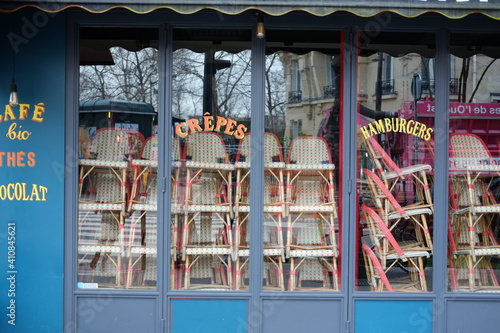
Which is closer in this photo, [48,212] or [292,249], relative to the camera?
[48,212]

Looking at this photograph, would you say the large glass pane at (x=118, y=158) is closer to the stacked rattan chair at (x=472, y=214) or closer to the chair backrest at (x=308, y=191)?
the chair backrest at (x=308, y=191)

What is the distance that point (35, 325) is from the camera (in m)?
5.50

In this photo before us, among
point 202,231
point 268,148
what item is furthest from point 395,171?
point 202,231

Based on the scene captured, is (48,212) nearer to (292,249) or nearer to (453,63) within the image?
(292,249)

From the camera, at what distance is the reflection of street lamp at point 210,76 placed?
5914 mm

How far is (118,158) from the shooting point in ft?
19.6

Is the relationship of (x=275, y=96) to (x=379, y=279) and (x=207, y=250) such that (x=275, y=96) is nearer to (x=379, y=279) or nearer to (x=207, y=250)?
(x=207, y=250)

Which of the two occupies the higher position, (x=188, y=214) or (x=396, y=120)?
(x=396, y=120)

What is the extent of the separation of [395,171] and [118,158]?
9.55ft

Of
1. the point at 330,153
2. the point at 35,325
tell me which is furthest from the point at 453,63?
the point at 35,325

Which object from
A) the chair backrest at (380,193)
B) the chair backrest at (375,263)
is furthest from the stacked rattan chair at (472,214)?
the chair backrest at (375,263)

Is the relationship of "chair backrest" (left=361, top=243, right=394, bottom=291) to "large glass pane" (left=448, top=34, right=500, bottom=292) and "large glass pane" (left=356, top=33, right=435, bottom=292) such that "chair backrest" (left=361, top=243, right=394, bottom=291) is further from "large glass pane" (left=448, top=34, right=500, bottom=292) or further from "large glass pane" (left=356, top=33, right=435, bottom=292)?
"large glass pane" (left=448, top=34, right=500, bottom=292)

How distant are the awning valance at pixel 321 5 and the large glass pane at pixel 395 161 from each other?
0.96 m

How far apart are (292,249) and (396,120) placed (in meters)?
1.72
